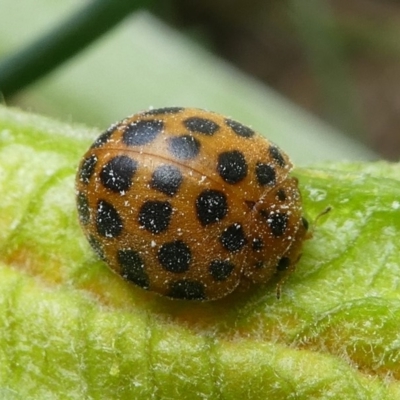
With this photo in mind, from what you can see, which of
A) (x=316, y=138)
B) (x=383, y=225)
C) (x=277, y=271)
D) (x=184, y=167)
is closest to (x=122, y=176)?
(x=184, y=167)

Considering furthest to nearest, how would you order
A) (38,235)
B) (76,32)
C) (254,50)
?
(254,50) < (76,32) < (38,235)

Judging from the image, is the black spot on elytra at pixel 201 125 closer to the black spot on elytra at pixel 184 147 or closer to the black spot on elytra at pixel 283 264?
the black spot on elytra at pixel 184 147

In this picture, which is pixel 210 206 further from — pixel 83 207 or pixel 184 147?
pixel 83 207

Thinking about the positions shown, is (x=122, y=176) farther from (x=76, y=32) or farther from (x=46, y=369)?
(x=76, y=32)

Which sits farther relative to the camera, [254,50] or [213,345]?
[254,50]

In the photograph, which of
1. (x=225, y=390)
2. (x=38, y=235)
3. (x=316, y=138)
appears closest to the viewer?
(x=225, y=390)

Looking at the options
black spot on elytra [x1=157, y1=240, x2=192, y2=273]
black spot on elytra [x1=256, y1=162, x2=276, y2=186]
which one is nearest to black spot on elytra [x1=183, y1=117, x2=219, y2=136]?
black spot on elytra [x1=256, y1=162, x2=276, y2=186]

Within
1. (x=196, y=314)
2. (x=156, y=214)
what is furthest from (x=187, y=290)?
(x=156, y=214)

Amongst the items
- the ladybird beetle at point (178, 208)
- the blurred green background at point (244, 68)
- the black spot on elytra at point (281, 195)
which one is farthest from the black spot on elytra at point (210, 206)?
the blurred green background at point (244, 68)
